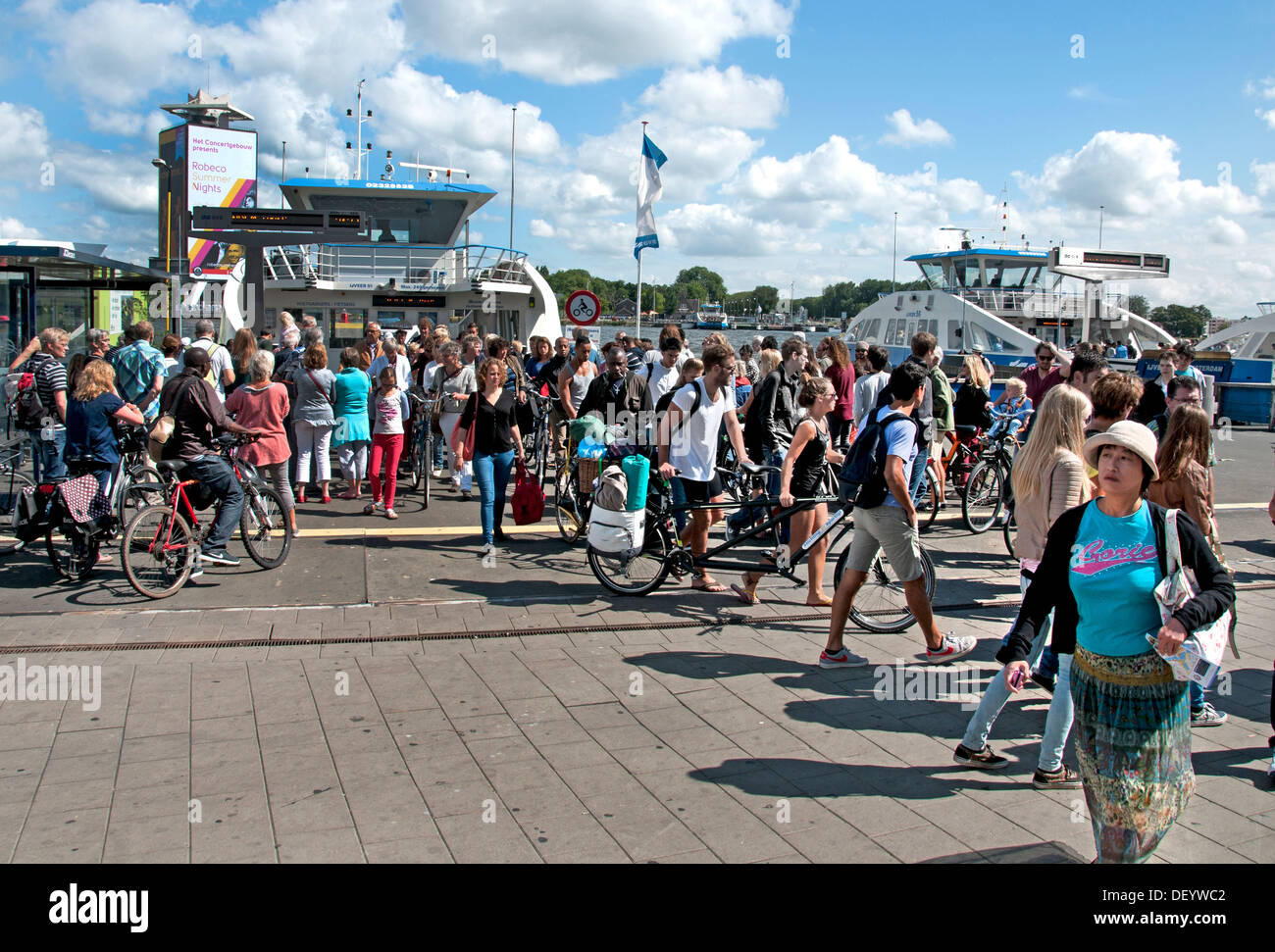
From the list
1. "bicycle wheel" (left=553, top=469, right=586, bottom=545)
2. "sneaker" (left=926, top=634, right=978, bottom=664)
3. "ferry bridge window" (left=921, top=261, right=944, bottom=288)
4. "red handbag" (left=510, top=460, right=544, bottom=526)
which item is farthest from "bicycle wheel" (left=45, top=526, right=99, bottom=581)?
"ferry bridge window" (left=921, top=261, right=944, bottom=288)

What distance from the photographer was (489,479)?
8477mm

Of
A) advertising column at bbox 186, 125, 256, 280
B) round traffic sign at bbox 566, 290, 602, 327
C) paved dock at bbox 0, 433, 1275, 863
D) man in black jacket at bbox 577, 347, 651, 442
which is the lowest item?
paved dock at bbox 0, 433, 1275, 863

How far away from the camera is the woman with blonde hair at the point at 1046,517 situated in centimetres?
427

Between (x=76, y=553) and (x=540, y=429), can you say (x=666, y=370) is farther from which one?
(x=76, y=553)

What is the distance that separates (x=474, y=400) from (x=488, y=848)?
5385 millimetres

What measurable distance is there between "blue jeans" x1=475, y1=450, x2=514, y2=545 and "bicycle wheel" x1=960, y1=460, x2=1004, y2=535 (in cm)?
471

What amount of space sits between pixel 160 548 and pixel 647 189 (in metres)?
11.4

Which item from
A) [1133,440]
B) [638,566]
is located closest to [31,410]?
[638,566]

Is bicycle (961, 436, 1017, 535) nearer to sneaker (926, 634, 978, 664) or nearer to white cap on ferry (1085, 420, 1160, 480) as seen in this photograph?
sneaker (926, 634, 978, 664)

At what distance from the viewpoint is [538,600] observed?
722 centimetres

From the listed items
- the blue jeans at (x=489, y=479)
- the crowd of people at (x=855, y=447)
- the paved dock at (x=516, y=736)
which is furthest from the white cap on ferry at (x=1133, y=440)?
the blue jeans at (x=489, y=479)

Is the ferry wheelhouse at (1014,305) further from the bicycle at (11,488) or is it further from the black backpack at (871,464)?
the bicycle at (11,488)

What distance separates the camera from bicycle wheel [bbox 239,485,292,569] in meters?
7.62
